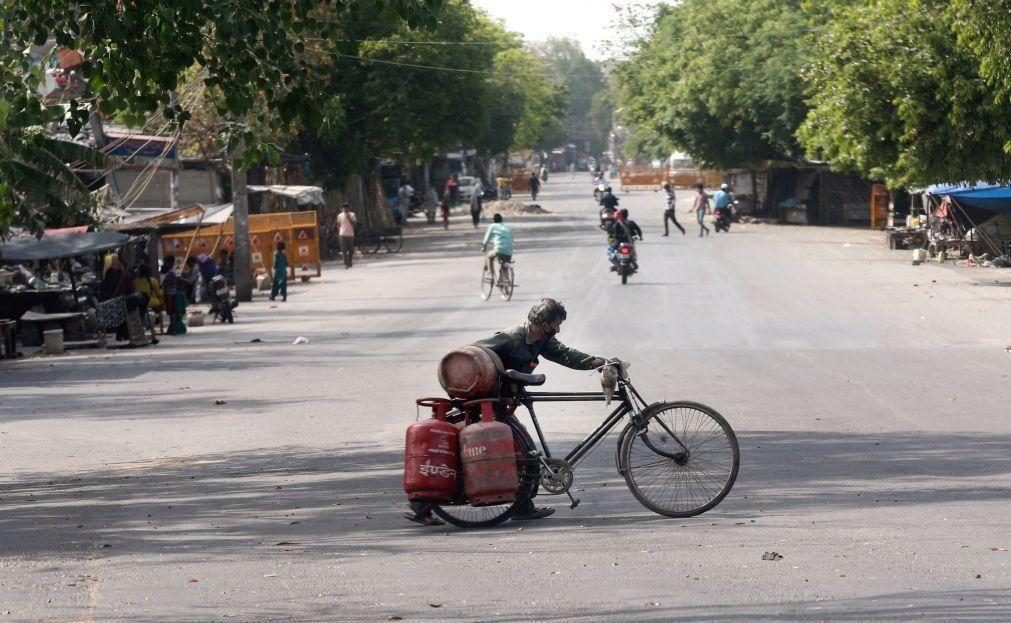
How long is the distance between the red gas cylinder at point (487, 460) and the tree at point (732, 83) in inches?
1742

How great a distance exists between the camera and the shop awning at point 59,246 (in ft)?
77.9

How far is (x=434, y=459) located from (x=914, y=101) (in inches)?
898

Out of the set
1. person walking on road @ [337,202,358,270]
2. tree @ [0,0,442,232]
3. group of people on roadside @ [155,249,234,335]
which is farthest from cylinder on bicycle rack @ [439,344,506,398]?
person walking on road @ [337,202,358,270]

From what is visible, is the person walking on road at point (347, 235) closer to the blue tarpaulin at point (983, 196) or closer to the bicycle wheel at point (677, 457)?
the blue tarpaulin at point (983, 196)

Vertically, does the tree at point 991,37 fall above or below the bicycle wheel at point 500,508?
above

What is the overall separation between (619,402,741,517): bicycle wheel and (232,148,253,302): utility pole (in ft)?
78.1

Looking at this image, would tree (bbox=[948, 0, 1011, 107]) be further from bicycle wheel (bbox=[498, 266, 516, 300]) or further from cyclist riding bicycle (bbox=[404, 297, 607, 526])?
cyclist riding bicycle (bbox=[404, 297, 607, 526])

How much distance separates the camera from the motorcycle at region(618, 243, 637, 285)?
30297 millimetres

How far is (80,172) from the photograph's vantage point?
118ft

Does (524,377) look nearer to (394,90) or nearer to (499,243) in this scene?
(499,243)

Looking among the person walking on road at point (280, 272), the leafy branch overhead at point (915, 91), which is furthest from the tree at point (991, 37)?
the person walking on road at point (280, 272)

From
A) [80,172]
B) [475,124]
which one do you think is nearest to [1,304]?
[80,172]

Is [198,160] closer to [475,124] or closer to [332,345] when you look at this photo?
[475,124]

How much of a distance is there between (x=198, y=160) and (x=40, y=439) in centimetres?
2925
